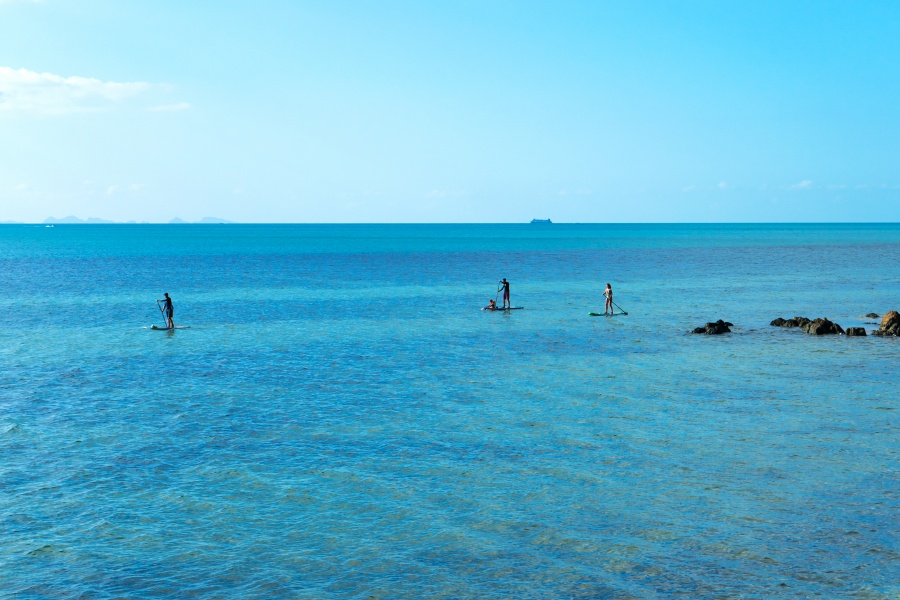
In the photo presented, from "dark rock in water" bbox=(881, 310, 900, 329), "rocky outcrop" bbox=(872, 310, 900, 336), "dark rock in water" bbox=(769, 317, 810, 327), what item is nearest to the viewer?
"rocky outcrop" bbox=(872, 310, 900, 336)

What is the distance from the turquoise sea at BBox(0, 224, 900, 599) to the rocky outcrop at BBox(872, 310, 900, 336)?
6.02 ft

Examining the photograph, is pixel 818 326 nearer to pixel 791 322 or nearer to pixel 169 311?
pixel 791 322

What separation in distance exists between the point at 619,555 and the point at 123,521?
10.5m

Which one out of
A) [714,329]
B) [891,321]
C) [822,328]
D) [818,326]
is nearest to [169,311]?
[714,329]

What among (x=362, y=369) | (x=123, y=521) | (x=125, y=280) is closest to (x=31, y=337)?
(x=362, y=369)

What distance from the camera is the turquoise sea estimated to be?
562 inches

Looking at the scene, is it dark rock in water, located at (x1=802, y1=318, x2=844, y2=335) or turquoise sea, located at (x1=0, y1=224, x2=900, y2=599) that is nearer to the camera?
turquoise sea, located at (x1=0, y1=224, x2=900, y2=599)

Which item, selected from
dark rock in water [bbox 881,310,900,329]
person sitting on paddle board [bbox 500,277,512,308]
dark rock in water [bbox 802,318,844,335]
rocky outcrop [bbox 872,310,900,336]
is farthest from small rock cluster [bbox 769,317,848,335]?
person sitting on paddle board [bbox 500,277,512,308]

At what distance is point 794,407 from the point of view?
25.8m

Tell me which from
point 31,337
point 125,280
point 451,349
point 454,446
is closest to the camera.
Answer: point 454,446

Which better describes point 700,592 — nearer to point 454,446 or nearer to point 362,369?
point 454,446

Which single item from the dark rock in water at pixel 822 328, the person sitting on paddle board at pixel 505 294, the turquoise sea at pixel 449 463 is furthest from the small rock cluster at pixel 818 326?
the person sitting on paddle board at pixel 505 294

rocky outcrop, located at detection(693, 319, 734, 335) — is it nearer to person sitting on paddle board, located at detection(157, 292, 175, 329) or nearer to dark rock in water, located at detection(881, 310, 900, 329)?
dark rock in water, located at detection(881, 310, 900, 329)

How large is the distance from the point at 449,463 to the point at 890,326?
3227 cm
